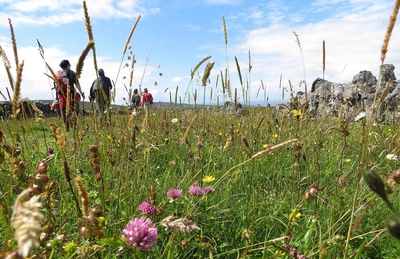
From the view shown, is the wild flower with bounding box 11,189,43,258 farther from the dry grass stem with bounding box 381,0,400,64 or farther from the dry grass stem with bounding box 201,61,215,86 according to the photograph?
the dry grass stem with bounding box 201,61,215,86

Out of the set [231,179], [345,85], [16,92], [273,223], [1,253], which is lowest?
[273,223]

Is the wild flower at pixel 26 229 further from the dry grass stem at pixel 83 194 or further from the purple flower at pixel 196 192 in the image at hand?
the purple flower at pixel 196 192

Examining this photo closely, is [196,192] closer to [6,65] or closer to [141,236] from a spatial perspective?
[141,236]

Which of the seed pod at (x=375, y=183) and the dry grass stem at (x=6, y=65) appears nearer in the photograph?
the seed pod at (x=375, y=183)

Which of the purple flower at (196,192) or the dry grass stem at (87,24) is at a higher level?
the dry grass stem at (87,24)

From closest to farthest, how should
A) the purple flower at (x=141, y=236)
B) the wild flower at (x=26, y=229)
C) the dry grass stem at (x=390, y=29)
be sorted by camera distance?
1. the wild flower at (x=26, y=229)
2. the dry grass stem at (x=390, y=29)
3. the purple flower at (x=141, y=236)

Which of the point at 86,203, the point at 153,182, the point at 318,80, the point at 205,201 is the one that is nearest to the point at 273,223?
the point at 205,201

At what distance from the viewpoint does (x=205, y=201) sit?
1.60m

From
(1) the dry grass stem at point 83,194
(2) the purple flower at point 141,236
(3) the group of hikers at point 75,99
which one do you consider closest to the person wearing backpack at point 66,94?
(3) the group of hikers at point 75,99

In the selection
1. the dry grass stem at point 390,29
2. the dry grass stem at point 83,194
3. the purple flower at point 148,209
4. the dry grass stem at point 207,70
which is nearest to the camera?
the dry grass stem at point 83,194

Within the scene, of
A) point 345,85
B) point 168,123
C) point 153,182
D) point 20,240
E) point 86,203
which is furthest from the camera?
point 345,85

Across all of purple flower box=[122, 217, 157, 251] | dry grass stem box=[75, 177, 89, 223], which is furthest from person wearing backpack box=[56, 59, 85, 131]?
dry grass stem box=[75, 177, 89, 223]

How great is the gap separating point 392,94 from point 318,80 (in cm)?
356

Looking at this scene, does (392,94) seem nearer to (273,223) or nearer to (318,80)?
(318,80)
